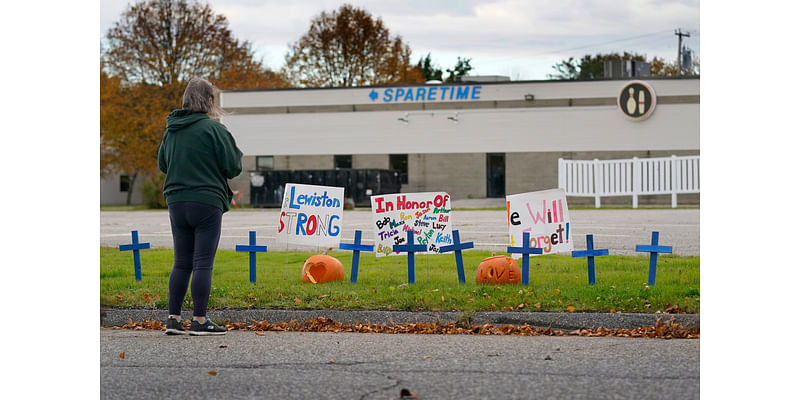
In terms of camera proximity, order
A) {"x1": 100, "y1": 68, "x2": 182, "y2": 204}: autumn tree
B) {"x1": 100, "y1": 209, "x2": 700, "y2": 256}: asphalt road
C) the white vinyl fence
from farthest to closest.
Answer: {"x1": 100, "y1": 68, "x2": 182, "y2": 204}: autumn tree
the white vinyl fence
{"x1": 100, "y1": 209, "x2": 700, "y2": 256}: asphalt road

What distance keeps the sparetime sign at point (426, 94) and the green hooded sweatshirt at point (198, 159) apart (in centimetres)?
3770

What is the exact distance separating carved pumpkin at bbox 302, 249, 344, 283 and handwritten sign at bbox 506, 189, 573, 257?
6.87ft

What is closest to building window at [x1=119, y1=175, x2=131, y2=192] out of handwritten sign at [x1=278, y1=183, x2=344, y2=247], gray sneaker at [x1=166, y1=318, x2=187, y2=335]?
handwritten sign at [x1=278, y1=183, x2=344, y2=247]

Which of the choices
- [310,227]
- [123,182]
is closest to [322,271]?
[310,227]

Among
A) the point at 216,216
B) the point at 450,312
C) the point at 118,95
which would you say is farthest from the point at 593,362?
the point at 118,95

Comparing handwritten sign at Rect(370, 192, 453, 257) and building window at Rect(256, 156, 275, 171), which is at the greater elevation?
building window at Rect(256, 156, 275, 171)

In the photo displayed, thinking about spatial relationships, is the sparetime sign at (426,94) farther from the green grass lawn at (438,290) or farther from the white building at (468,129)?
the green grass lawn at (438,290)

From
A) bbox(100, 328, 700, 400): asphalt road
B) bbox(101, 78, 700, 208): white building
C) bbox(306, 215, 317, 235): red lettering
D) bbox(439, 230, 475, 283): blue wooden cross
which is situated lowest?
bbox(100, 328, 700, 400): asphalt road

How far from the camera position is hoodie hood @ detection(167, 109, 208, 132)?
752 cm

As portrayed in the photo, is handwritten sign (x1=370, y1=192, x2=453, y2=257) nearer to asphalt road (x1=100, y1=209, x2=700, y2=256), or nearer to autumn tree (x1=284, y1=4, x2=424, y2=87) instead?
asphalt road (x1=100, y1=209, x2=700, y2=256)

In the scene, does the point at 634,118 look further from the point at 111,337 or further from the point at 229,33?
the point at 111,337

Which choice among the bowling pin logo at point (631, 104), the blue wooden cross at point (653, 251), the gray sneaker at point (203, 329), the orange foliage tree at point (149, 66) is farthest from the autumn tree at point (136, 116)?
the gray sneaker at point (203, 329)

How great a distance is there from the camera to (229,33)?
52688mm

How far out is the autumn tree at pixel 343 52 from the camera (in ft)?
180
